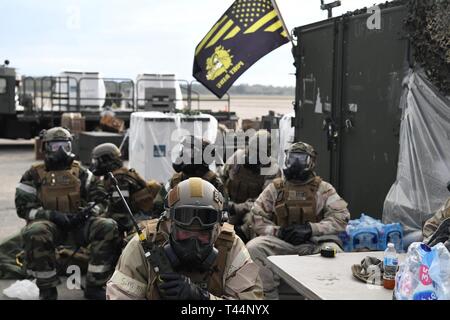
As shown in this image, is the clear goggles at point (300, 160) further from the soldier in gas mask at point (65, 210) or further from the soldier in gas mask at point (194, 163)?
the soldier in gas mask at point (65, 210)

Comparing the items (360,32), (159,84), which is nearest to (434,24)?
(360,32)

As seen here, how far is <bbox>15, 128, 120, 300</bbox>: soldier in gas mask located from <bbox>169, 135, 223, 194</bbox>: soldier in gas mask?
82 centimetres

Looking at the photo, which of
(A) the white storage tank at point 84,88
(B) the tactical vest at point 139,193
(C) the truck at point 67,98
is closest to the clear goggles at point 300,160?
(B) the tactical vest at point 139,193

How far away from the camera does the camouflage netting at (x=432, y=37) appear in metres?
4.85

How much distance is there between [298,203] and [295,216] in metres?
0.12

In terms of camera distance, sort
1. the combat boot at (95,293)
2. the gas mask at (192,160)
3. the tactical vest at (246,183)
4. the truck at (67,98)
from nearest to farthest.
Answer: the combat boot at (95,293) → the gas mask at (192,160) → the tactical vest at (246,183) → the truck at (67,98)

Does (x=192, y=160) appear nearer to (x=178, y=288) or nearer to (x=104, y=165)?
(x=104, y=165)

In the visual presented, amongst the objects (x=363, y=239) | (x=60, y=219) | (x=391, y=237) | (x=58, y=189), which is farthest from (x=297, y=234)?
(x=58, y=189)

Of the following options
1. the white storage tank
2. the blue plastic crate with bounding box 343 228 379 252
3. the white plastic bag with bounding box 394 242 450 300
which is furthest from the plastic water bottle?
the white storage tank

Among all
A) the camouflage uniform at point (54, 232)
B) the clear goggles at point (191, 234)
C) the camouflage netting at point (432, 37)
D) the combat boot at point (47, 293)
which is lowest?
the combat boot at point (47, 293)

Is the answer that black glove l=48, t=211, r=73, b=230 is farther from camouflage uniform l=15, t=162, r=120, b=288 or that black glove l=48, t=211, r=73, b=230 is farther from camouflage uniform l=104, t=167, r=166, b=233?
camouflage uniform l=104, t=167, r=166, b=233

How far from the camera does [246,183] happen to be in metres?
6.46

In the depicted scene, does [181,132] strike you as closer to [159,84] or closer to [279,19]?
[279,19]
